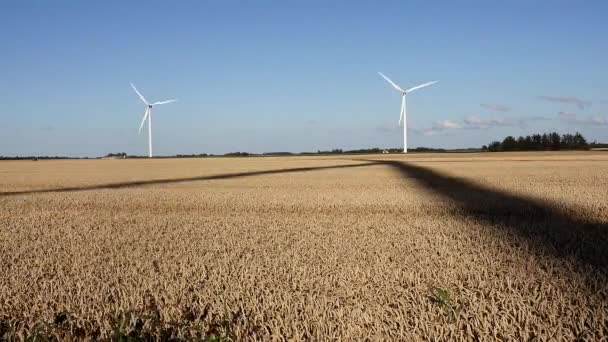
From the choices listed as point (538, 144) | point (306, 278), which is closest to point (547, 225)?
point (306, 278)

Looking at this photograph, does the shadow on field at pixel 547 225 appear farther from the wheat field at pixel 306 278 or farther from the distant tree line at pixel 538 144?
the distant tree line at pixel 538 144

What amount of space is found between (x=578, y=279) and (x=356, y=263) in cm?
215

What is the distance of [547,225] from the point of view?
980cm

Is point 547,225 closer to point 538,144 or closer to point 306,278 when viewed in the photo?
point 306,278

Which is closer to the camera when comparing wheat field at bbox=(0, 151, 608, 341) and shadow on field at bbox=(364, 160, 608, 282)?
wheat field at bbox=(0, 151, 608, 341)

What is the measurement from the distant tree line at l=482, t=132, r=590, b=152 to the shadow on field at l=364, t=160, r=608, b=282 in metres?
114

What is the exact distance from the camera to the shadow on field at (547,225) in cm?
670

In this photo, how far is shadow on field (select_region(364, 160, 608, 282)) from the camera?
6702mm

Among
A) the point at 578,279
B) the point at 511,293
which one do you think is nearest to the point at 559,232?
the point at 578,279

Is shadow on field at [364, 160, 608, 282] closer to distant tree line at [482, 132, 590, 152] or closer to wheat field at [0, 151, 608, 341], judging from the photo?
wheat field at [0, 151, 608, 341]

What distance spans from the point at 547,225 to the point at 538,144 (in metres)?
125

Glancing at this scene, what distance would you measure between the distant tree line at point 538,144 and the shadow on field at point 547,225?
→ 11430 cm

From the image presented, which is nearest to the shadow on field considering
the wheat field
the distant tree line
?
the wheat field

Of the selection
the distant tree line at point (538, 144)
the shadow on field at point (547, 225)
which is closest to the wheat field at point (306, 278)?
the shadow on field at point (547, 225)
